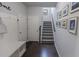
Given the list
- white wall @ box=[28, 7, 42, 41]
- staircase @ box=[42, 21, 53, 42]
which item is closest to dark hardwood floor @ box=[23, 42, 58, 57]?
staircase @ box=[42, 21, 53, 42]

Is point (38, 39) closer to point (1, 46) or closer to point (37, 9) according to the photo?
point (37, 9)

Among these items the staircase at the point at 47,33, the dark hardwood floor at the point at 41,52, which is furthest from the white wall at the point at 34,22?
the dark hardwood floor at the point at 41,52

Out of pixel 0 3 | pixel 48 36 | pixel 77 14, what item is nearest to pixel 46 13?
pixel 48 36

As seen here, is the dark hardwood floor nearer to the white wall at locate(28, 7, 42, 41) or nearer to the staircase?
the staircase

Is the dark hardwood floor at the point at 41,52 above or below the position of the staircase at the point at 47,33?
below

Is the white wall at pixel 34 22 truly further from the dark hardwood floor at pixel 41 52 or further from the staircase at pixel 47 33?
the dark hardwood floor at pixel 41 52

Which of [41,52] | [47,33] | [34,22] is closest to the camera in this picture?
[41,52]

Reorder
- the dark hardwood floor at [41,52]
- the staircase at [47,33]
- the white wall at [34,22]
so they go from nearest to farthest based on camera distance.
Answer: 1. the dark hardwood floor at [41,52]
2. the staircase at [47,33]
3. the white wall at [34,22]

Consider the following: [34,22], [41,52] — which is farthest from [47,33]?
[41,52]

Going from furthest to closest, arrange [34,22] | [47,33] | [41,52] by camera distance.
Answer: [47,33], [34,22], [41,52]

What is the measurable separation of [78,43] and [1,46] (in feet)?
6.94

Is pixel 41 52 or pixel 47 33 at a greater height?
pixel 47 33

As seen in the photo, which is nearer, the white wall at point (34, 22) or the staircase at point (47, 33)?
the staircase at point (47, 33)

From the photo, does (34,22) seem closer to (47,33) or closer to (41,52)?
(47,33)
